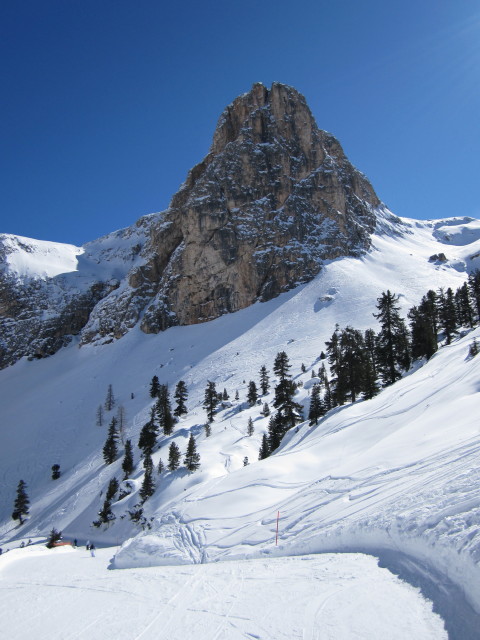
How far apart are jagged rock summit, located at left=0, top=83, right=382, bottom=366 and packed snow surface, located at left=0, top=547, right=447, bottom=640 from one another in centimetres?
10398

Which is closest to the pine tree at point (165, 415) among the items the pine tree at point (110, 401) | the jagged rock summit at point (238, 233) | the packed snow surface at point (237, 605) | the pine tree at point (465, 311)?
the pine tree at point (110, 401)

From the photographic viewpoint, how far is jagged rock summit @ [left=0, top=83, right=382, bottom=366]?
11819 centimetres

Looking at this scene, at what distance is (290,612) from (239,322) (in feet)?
309

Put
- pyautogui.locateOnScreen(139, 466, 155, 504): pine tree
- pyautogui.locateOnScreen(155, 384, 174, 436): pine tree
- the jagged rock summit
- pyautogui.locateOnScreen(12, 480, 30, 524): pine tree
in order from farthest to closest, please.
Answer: the jagged rock summit < pyautogui.locateOnScreen(155, 384, 174, 436): pine tree < pyautogui.locateOnScreen(12, 480, 30, 524): pine tree < pyautogui.locateOnScreen(139, 466, 155, 504): pine tree

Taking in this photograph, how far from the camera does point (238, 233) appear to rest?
125 m

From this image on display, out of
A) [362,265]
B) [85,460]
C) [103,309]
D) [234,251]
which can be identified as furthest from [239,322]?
[103,309]

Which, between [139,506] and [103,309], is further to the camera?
[103,309]

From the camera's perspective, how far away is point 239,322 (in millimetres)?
99625

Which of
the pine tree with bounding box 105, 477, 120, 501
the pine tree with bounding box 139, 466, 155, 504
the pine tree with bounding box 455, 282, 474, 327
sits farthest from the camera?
the pine tree with bounding box 455, 282, 474, 327

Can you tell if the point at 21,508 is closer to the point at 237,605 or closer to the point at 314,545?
the point at 314,545

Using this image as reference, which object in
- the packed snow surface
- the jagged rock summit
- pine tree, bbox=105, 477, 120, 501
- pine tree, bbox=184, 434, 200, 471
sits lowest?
pine tree, bbox=105, 477, 120, 501

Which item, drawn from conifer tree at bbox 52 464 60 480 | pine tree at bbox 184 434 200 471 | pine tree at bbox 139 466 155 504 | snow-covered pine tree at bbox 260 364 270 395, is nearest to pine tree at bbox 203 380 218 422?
snow-covered pine tree at bbox 260 364 270 395

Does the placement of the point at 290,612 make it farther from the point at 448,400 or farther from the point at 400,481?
the point at 448,400

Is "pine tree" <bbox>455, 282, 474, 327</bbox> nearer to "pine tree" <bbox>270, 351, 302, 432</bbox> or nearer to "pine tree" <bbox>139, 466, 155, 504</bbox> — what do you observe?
"pine tree" <bbox>270, 351, 302, 432</bbox>
